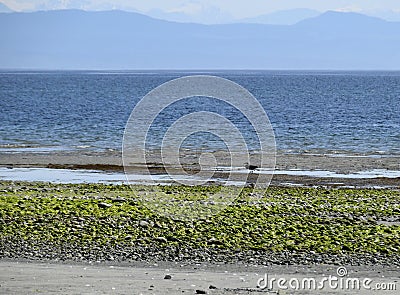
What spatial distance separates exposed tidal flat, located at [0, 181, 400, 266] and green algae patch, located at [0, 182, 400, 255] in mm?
22

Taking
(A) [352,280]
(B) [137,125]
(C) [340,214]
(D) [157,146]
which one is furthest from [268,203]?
(B) [137,125]

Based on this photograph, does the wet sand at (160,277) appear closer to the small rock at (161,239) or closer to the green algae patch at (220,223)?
the green algae patch at (220,223)

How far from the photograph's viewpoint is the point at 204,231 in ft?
60.6

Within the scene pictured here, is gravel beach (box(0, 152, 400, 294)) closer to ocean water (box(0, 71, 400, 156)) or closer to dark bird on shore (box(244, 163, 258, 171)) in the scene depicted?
dark bird on shore (box(244, 163, 258, 171))

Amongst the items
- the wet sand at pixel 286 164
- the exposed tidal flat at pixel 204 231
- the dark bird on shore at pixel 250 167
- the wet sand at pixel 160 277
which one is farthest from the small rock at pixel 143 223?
the dark bird on shore at pixel 250 167

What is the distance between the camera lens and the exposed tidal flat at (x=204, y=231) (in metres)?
16.7

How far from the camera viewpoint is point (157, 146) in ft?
156

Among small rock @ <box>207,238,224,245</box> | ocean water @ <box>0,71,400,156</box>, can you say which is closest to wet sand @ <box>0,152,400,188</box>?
ocean water @ <box>0,71,400,156</box>

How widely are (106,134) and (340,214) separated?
37.4 m

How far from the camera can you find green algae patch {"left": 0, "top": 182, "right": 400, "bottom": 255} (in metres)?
17.5

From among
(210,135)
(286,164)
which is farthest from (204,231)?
(210,135)

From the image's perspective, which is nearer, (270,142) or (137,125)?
(270,142)

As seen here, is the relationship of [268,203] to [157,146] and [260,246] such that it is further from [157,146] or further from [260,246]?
[157,146]

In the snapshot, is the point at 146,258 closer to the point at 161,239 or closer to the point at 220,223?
the point at 161,239
